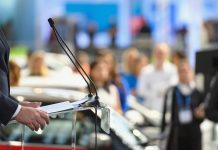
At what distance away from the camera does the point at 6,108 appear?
4.28 metres

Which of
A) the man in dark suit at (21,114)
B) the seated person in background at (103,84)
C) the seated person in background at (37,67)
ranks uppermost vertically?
the seated person in background at (37,67)

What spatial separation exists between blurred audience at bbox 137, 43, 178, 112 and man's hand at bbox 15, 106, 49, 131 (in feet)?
29.3

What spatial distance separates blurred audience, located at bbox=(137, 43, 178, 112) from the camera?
1341 centimetres

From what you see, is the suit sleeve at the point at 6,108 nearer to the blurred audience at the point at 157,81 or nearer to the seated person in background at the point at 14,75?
the seated person in background at the point at 14,75

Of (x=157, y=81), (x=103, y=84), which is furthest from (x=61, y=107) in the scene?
(x=157, y=81)

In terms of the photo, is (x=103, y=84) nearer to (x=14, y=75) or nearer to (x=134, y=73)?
(x=14, y=75)

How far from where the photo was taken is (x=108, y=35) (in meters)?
30.9

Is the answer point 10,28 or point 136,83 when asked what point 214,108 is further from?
point 10,28

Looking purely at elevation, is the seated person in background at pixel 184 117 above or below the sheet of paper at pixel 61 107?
below

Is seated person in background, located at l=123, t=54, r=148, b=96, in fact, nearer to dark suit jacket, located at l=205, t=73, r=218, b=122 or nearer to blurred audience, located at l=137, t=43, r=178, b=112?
blurred audience, located at l=137, t=43, r=178, b=112

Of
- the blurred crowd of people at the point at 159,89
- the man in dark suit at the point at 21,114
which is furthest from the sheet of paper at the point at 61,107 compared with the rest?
the blurred crowd of people at the point at 159,89

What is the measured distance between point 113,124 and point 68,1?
24.6 m

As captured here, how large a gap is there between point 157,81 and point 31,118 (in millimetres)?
9549

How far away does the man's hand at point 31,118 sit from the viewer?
4270 millimetres
